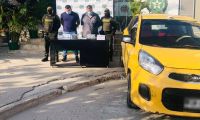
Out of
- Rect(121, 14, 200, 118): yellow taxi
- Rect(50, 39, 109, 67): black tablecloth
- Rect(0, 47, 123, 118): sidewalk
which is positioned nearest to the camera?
Rect(121, 14, 200, 118): yellow taxi

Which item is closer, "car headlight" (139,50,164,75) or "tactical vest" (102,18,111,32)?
"car headlight" (139,50,164,75)

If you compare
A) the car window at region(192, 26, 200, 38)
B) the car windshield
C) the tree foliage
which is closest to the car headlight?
the car windshield

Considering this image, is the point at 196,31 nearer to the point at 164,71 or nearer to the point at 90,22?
the point at 164,71

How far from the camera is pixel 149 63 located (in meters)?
6.55

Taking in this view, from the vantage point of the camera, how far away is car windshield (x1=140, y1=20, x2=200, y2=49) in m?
7.40

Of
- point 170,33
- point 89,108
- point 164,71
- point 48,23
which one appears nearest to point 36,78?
point 89,108

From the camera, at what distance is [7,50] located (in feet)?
45.4

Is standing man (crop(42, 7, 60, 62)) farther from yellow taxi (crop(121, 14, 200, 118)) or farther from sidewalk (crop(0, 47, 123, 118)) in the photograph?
yellow taxi (crop(121, 14, 200, 118))

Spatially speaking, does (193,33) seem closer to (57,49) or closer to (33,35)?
(57,49)

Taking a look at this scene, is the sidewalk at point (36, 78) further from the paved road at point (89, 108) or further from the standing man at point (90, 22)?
the standing man at point (90, 22)

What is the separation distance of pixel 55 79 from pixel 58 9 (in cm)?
495

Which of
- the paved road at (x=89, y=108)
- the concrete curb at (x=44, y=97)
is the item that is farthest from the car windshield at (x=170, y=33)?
the concrete curb at (x=44, y=97)

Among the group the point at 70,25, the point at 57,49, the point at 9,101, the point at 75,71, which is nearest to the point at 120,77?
the point at 75,71

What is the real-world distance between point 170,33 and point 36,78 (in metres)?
3.34
